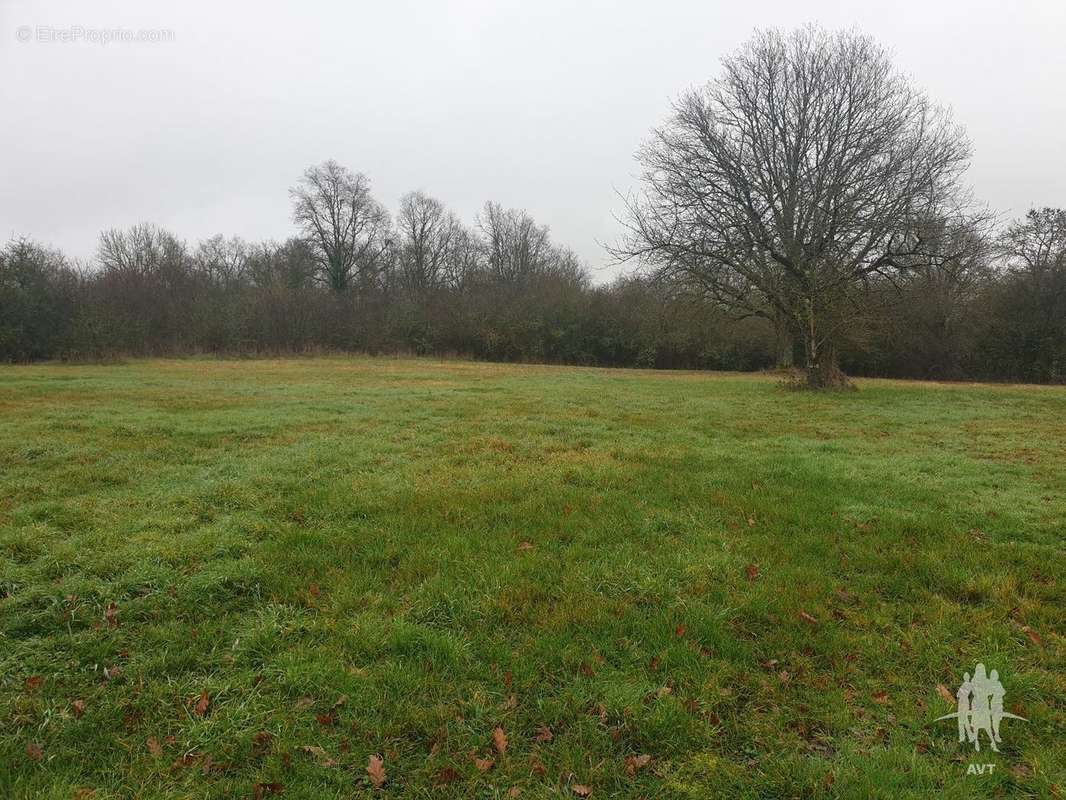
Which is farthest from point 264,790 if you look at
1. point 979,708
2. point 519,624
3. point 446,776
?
point 979,708

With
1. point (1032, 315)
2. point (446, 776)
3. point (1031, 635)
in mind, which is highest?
point (1032, 315)

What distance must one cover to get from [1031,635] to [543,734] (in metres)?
3.18

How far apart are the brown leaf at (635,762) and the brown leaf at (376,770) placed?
1097mm

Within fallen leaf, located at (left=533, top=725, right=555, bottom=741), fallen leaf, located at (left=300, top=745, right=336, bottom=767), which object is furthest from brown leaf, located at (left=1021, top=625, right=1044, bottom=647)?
fallen leaf, located at (left=300, top=745, right=336, bottom=767)

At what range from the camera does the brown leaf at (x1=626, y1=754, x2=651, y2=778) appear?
252 centimetres

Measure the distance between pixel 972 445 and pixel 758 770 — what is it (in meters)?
9.11

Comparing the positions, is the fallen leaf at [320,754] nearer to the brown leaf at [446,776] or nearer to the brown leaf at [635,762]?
the brown leaf at [446,776]

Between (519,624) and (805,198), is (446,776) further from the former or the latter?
(805,198)

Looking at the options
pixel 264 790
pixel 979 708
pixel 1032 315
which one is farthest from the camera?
pixel 1032 315

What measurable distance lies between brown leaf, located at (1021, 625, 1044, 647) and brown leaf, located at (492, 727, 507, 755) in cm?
331

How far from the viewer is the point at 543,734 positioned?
271 cm

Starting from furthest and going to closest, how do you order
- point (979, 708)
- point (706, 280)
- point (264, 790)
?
point (706, 280) → point (979, 708) → point (264, 790)

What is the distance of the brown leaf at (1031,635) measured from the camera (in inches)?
134

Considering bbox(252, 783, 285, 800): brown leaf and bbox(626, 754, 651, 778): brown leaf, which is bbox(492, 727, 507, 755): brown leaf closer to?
bbox(626, 754, 651, 778): brown leaf
